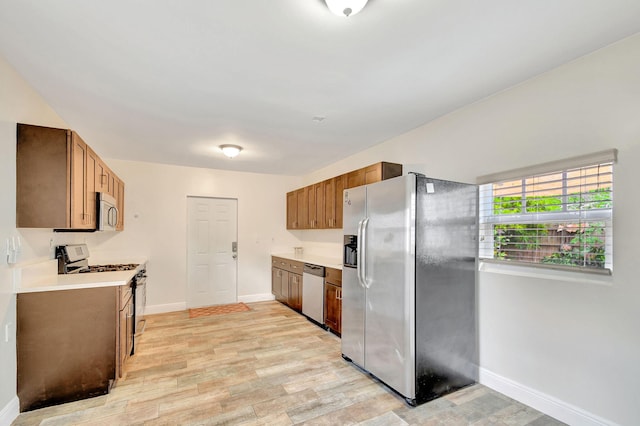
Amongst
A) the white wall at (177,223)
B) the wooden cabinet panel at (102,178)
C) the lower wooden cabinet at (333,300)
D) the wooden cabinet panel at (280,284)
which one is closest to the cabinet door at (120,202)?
the white wall at (177,223)

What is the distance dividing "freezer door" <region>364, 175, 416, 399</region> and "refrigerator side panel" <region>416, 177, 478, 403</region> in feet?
0.25

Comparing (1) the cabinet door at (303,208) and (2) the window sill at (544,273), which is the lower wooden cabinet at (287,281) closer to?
(1) the cabinet door at (303,208)

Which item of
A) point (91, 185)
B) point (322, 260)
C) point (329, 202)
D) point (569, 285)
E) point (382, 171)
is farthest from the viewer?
point (322, 260)

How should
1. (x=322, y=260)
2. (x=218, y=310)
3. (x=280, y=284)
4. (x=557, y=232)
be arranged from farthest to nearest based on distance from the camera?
(x=280, y=284) → (x=218, y=310) → (x=322, y=260) → (x=557, y=232)

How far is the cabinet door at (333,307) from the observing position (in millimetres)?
3932

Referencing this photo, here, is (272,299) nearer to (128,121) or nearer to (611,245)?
(128,121)

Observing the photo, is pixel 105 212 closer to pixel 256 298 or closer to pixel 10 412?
pixel 10 412

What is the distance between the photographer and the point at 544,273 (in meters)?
2.37

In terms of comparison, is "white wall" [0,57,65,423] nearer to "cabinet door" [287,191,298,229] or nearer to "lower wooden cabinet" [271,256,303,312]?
"lower wooden cabinet" [271,256,303,312]

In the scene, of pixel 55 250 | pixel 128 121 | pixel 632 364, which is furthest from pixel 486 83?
pixel 55 250

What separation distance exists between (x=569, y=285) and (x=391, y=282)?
128 centimetres

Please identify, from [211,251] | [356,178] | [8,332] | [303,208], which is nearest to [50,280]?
[8,332]

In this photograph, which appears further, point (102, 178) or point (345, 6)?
point (102, 178)

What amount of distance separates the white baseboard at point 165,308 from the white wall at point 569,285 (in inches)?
188
